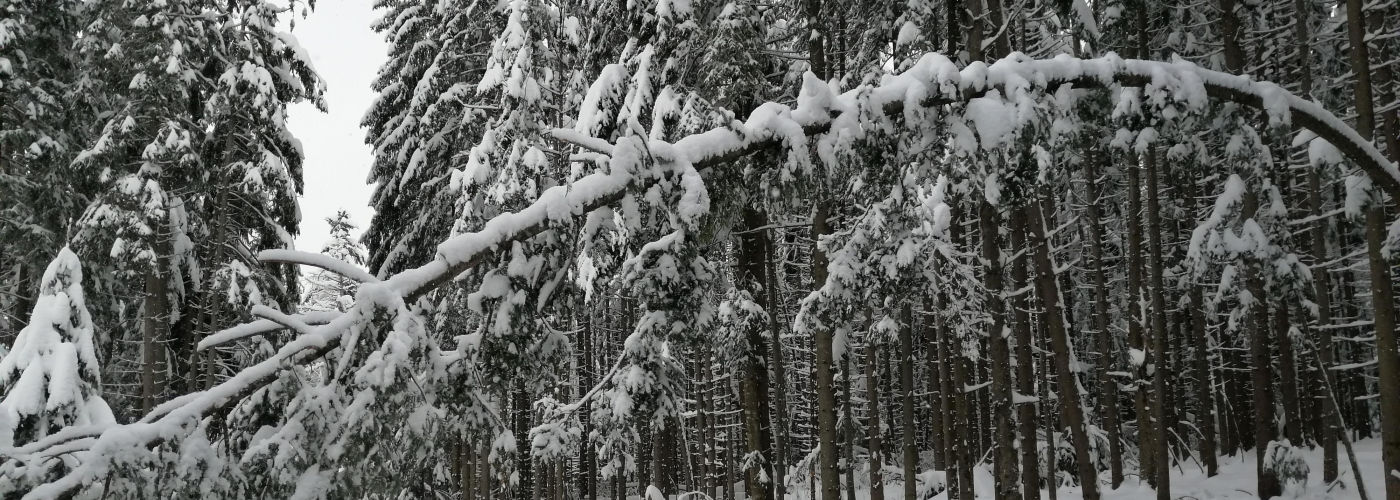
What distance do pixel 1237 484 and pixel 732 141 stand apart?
17.1 m

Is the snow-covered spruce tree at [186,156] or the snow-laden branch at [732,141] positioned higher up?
the snow-covered spruce tree at [186,156]

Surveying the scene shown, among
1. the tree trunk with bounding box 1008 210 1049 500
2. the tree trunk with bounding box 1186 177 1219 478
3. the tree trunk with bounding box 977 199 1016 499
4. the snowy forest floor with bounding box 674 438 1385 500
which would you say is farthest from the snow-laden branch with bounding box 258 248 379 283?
the tree trunk with bounding box 1186 177 1219 478

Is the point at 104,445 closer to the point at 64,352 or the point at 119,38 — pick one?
the point at 64,352

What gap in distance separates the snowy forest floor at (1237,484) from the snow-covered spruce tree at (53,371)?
1102cm

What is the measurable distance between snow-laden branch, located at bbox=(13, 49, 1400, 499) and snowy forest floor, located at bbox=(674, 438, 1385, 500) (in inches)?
486

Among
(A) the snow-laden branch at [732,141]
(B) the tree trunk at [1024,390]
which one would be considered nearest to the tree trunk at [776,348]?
(B) the tree trunk at [1024,390]

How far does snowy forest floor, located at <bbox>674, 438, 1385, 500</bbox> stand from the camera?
44.1 feet

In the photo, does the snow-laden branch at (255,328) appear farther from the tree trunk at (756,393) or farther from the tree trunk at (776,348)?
the tree trunk at (776,348)

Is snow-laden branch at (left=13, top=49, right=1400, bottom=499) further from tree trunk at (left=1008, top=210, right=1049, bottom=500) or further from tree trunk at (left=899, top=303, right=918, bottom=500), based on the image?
tree trunk at (left=899, top=303, right=918, bottom=500)

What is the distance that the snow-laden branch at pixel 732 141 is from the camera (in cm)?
334

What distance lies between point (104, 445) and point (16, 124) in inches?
689

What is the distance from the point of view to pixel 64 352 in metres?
6.37

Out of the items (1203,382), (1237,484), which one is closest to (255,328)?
(1237,484)

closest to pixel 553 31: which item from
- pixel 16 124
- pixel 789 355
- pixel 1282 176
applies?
pixel 16 124
